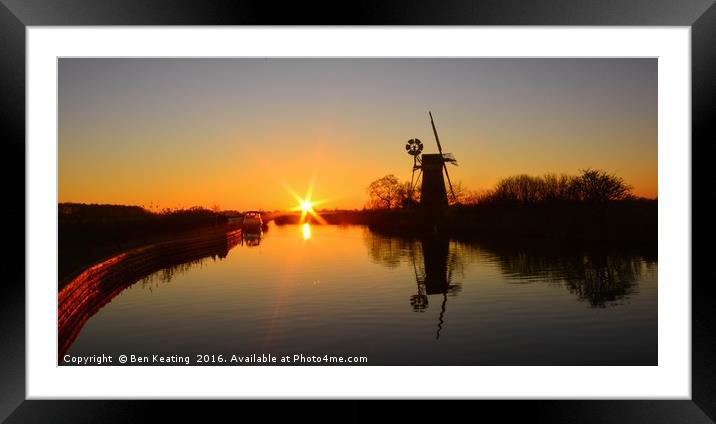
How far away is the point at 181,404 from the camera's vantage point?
17.6ft

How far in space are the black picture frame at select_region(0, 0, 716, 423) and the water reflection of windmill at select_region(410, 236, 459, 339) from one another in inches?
153

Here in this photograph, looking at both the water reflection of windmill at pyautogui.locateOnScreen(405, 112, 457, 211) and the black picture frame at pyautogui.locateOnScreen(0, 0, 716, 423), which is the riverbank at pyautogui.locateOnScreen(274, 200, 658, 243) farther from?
the black picture frame at pyautogui.locateOnScreen(0, 0, 716, 423)

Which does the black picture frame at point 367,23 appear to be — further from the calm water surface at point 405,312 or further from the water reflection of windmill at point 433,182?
the water reflection of windmill at point 433,182

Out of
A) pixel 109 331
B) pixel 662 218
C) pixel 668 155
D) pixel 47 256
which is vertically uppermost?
pixel 668 155

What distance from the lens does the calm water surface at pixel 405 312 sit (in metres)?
8.51

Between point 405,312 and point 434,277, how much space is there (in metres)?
5.14

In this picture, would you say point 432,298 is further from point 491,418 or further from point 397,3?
point 397,3

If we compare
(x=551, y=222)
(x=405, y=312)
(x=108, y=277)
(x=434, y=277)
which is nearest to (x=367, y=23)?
(x=405, y=312)

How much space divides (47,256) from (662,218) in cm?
598

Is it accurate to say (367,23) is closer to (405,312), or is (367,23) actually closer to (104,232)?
(405,312)

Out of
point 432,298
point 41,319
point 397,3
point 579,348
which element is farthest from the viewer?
point 432,298

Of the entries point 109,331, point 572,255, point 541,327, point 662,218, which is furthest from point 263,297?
point 572,255

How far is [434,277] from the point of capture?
1628cm

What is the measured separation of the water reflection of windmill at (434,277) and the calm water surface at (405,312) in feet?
0.20
